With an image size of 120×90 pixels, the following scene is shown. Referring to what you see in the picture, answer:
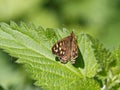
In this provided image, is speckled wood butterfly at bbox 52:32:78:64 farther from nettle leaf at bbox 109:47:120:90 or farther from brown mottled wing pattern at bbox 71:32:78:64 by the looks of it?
nettle leaf at bbox 109:47:120:90

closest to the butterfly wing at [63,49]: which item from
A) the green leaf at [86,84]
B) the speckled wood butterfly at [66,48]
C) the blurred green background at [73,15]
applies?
the speckled wood butterfly at [66,48]

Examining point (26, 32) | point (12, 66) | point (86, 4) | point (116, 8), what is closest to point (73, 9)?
point (86, 4)

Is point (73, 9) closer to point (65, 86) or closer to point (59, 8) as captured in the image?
point (59, 8)

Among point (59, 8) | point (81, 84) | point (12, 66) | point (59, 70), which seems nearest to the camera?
point (81, 84)

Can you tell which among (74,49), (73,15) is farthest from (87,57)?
(73,15)

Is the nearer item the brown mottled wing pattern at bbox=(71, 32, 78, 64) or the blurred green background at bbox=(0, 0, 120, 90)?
the brown mottled wing pattern at bbox=(71, 32, 78, 64)

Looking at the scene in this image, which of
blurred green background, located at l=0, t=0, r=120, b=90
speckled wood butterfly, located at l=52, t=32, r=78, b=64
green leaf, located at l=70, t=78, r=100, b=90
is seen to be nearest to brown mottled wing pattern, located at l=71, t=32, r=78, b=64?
speckled wood butterfly, located at l=52, t=32, r=78, b=64
